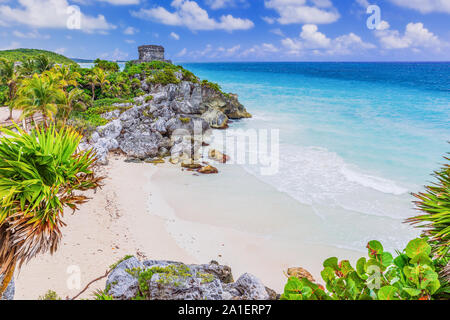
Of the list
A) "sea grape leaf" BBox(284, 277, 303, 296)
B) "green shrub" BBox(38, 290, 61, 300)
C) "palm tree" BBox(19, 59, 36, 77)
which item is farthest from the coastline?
"palm tree" BBox(19, 59, 36, 77)

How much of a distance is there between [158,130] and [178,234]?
40.4ft

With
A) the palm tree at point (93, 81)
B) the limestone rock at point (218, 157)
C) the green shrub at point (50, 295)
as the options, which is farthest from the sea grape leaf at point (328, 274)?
the palm tree at point (93, 81)

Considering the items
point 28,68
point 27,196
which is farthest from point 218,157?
point 28,68

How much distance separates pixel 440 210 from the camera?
3398 mm

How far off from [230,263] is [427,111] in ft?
136

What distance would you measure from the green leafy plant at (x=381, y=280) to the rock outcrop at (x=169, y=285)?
2.82 metres

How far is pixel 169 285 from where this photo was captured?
4961 mm

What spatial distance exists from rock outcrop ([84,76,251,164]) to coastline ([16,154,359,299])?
166 inches

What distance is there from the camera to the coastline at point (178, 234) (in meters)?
7.61

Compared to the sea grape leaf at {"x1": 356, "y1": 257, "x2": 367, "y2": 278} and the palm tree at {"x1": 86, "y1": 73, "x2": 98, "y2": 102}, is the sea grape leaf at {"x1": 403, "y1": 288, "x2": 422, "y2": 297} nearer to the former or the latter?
the sea grape leaf at {"x1": 356, "y1": 257, "x2": 367, "y2": 278}

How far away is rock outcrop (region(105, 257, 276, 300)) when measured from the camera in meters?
4.97

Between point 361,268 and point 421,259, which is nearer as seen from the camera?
point 421,259

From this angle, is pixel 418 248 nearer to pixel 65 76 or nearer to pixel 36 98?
pixel 36 98
